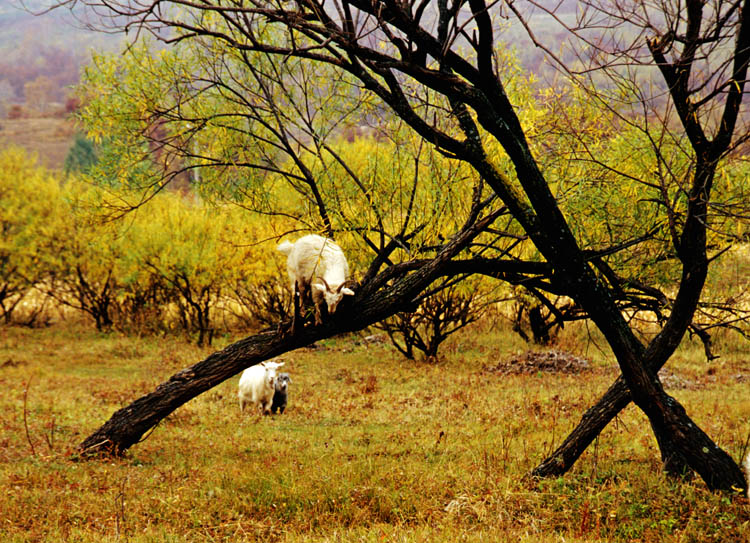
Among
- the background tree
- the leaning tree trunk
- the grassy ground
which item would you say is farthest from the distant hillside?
the background tree

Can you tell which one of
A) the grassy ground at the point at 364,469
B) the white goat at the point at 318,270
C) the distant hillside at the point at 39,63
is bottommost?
the grassy ground at the point at 364,469

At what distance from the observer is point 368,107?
10.2 meters

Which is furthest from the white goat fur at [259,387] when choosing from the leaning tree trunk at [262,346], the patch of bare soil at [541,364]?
the patch of bare soil at [541,364]

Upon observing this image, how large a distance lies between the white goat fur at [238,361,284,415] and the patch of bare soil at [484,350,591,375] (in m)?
6.88

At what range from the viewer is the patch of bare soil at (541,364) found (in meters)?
16.4

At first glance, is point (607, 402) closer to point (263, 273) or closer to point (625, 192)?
point (625, 192)

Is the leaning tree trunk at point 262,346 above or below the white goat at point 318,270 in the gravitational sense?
below

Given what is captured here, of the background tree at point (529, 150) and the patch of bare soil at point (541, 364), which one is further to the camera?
the patch of bare soil at point (541, 364)

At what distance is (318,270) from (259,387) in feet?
16.7

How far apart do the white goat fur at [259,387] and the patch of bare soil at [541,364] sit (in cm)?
688

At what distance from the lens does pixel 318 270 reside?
24.1 ft

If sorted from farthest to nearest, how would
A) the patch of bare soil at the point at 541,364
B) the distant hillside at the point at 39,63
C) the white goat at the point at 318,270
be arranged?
the distant hillside at the point at 39,63
the patch of bare soil at the point at 541,364
the white goat at the point at 318,270

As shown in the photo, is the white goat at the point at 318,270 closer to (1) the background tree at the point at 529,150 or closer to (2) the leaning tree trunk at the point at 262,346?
(2) the leaning tree trunk at the point at 262,346

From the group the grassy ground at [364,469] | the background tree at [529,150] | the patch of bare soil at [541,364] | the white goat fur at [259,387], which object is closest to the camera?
the background tree at [529,150]
